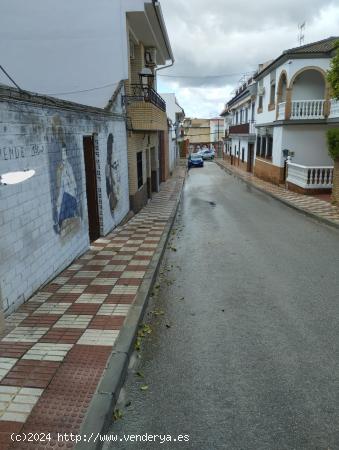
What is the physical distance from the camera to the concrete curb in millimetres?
2924

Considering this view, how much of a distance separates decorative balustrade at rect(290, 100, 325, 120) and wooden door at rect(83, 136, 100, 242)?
13994mm

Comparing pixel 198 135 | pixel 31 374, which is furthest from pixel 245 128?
pixel 198 135

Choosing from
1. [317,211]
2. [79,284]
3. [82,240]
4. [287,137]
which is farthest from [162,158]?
[79,284]

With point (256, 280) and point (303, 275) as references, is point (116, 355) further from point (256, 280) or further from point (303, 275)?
point (303, 275)

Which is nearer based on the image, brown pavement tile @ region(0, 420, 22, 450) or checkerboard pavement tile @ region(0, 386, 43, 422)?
brown pavement tile @ region(0, 420, 22, 450)

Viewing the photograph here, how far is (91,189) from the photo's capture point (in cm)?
892

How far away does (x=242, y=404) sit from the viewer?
3.46 m

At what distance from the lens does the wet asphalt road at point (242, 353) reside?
3178 millimetres

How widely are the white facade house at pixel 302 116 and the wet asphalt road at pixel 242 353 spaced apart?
34.8ft

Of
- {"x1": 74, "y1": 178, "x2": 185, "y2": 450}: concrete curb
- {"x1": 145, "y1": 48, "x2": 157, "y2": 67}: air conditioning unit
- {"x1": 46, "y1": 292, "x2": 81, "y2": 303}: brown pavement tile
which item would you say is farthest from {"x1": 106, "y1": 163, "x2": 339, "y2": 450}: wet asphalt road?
{"x1": 145, "y1": 48, "x2": 157, "y2": 67}: air conditioning unit

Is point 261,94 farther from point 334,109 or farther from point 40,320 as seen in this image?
point 40,320

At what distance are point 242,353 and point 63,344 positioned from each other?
211cm

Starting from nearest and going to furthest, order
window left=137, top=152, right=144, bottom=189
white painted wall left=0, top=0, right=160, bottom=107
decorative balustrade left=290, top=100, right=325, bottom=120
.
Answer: white painted wall left=0, top=0, right=160, bottom=107
window left=137, top=152, right=144, bottom=189
decorative balustrade left=290, top=100, right=325, bottom=120

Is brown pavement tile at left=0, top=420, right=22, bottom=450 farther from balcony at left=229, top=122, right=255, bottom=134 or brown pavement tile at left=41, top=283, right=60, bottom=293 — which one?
balcony at left=229, top=122, right=255, bottom=134
